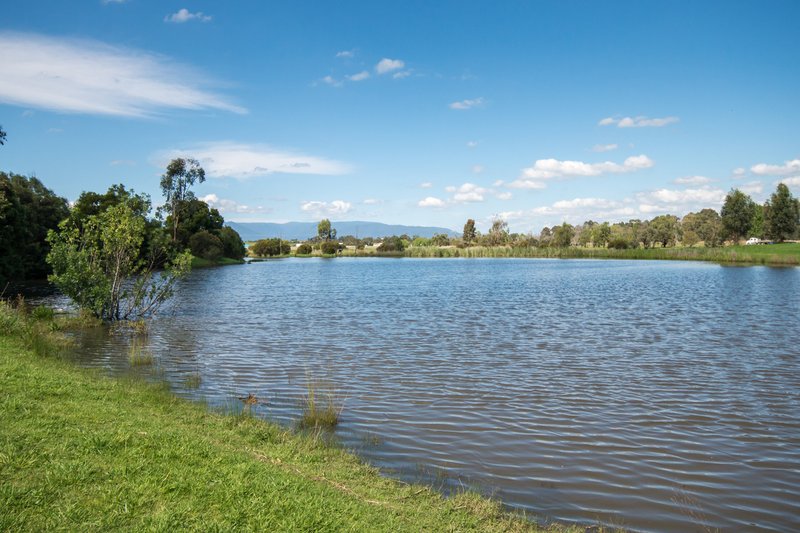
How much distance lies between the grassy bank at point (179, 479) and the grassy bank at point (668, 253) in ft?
233

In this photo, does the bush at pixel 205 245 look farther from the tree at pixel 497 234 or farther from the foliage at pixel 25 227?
the tree at pixel 497 234

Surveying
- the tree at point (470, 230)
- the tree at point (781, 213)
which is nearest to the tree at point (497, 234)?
the tree at point (470, 230)

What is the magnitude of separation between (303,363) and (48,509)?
412 inches

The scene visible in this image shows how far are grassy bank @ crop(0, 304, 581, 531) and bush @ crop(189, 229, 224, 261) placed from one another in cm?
7215

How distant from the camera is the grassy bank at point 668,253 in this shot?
65750mm

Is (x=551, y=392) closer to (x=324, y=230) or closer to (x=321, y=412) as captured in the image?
(x=321, y=412)

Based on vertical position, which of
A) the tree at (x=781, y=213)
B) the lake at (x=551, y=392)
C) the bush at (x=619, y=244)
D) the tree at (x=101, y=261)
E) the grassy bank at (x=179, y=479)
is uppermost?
the tree at (x=781, y=213)

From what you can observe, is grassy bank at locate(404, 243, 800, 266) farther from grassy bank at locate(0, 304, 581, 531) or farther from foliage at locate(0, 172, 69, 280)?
foliage at locate(0, 172, 69, 280)

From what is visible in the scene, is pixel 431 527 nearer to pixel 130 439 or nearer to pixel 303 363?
pixel 130 439

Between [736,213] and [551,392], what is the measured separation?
93.0m

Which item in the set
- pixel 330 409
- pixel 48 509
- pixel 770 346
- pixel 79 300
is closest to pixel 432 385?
pixel 330 409

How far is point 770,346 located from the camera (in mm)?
17312

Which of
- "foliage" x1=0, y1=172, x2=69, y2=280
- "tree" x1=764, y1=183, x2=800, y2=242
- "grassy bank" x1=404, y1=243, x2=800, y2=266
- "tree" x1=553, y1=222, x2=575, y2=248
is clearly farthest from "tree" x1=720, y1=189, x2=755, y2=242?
"foliage" x1=0, y1=172, x2=69, y2=280

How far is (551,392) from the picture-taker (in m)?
12.2
